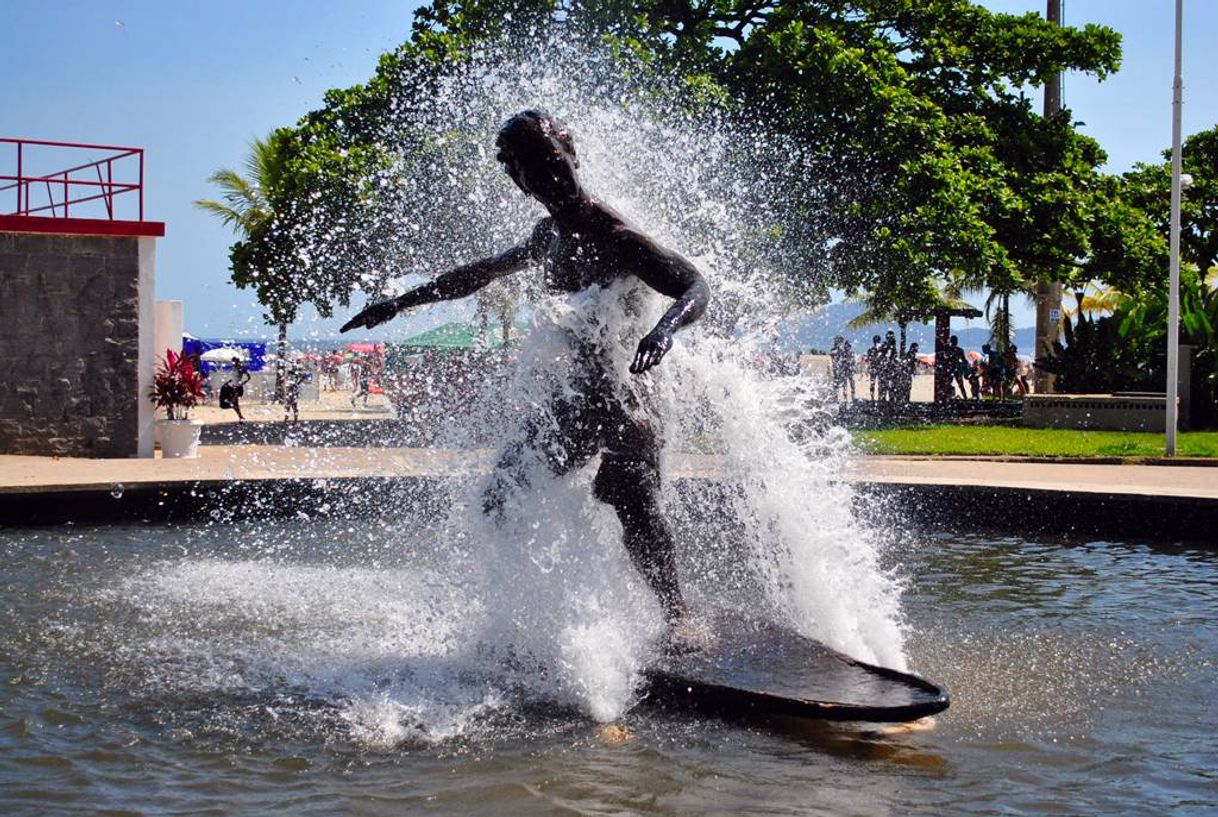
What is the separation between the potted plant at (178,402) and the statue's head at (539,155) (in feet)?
33.4

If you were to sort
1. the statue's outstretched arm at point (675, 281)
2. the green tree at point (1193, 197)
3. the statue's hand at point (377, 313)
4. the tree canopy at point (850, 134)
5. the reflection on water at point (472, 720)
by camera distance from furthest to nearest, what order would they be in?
1. the green tree at point (1193, 197)
2. the tree canopy at point (850, 134)
3. the statue's hand at point (377, 313)
4. the statue's outstretched arm at point (675, 281)
5. the reflection on water at point (472, 720)

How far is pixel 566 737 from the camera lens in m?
4.25

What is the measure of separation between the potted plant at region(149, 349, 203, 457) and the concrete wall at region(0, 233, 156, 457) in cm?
21

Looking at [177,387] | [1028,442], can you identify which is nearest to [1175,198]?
[1028,442]

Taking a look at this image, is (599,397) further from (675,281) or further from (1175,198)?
(1175,198)

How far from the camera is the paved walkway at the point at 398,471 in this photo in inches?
382

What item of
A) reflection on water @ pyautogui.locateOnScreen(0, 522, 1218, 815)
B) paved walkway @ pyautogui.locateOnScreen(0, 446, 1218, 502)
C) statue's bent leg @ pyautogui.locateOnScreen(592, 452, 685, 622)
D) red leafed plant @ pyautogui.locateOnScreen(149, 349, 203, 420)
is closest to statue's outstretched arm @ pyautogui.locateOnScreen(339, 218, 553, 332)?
statue's bent leg @ pyautogui.locateOnScreen(592, 452, 685, 622)

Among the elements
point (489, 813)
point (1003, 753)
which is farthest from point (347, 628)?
point (1003, 753)

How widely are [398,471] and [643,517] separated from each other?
679 centimetres

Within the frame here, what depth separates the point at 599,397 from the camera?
4883 mm

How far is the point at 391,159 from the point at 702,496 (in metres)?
10.4

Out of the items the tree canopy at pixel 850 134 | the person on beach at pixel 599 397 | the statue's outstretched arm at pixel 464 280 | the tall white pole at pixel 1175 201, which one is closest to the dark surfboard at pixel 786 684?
the person on beach at pixel 599 397

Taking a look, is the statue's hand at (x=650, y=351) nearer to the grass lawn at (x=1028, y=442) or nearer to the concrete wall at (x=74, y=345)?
the concrete wall at (x=74, y=345)

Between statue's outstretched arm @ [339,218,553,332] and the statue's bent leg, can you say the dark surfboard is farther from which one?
statue's outstretched arm @ [339,218,553,332]
